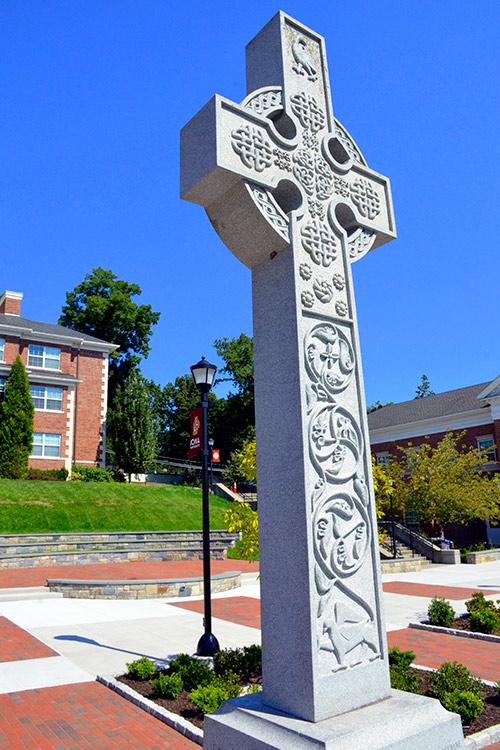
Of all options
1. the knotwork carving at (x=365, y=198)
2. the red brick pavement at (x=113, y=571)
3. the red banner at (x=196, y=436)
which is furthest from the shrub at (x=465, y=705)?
the red brick pavement at (x=113, y=571)

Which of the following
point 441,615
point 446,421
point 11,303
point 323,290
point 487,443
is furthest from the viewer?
point 11,303

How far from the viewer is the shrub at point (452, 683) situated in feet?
17.9

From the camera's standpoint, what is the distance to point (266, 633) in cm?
340

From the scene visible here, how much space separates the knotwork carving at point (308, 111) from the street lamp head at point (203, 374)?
5034mm

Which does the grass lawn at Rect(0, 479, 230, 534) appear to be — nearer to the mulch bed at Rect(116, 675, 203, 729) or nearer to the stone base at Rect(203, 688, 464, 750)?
the mulch bed at Rect(116, 675, 203, 729)

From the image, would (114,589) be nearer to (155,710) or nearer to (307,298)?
(155,710)

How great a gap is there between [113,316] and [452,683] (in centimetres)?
5055

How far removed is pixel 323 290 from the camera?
3.82 m

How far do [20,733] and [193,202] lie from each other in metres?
5.09

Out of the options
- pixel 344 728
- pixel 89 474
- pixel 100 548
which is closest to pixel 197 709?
pixel 344 728

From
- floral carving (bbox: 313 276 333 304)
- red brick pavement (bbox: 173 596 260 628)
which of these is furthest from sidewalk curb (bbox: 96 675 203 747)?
red brick pavement (bbox: 173 596 260 628)

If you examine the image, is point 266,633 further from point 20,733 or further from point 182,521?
point 182,521

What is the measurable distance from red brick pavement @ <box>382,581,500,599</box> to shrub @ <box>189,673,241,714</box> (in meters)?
10.9

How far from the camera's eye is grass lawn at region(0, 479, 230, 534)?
23719 millimetres
